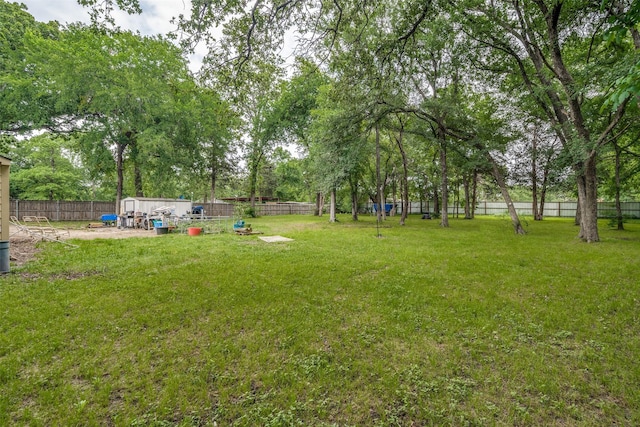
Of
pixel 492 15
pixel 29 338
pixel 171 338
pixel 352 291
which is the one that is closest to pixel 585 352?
pixel 352 291

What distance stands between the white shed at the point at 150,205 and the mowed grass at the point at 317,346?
10.9 m

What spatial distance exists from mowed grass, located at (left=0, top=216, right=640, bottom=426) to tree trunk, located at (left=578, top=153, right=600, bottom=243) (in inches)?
191

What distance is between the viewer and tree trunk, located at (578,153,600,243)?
8.85 meters

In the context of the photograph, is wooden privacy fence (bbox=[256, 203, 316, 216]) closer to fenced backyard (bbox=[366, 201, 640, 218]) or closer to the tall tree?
fenced backyard (bbox=[366, 201, 640, 218])

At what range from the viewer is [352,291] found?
429 cm

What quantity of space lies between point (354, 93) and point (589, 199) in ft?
28.0

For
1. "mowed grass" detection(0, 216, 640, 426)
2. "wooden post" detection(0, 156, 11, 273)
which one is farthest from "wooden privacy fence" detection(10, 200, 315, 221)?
"mowed grass" detection(0, 216, 640, 426)

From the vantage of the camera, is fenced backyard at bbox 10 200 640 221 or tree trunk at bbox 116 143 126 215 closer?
fenced backyard at bbox 10 200 640 221

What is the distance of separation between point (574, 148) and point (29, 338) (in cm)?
1218

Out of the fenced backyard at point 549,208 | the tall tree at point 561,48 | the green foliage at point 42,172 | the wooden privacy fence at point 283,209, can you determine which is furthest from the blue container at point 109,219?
the fenced backyard at point 549,208

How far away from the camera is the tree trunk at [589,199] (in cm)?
885

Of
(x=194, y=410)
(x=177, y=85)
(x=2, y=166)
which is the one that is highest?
(x=177, y=85)

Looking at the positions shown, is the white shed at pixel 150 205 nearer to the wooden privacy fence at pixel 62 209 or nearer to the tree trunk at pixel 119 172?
the tree trunk at pixel 119 172

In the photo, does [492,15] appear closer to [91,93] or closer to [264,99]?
[264,99]
